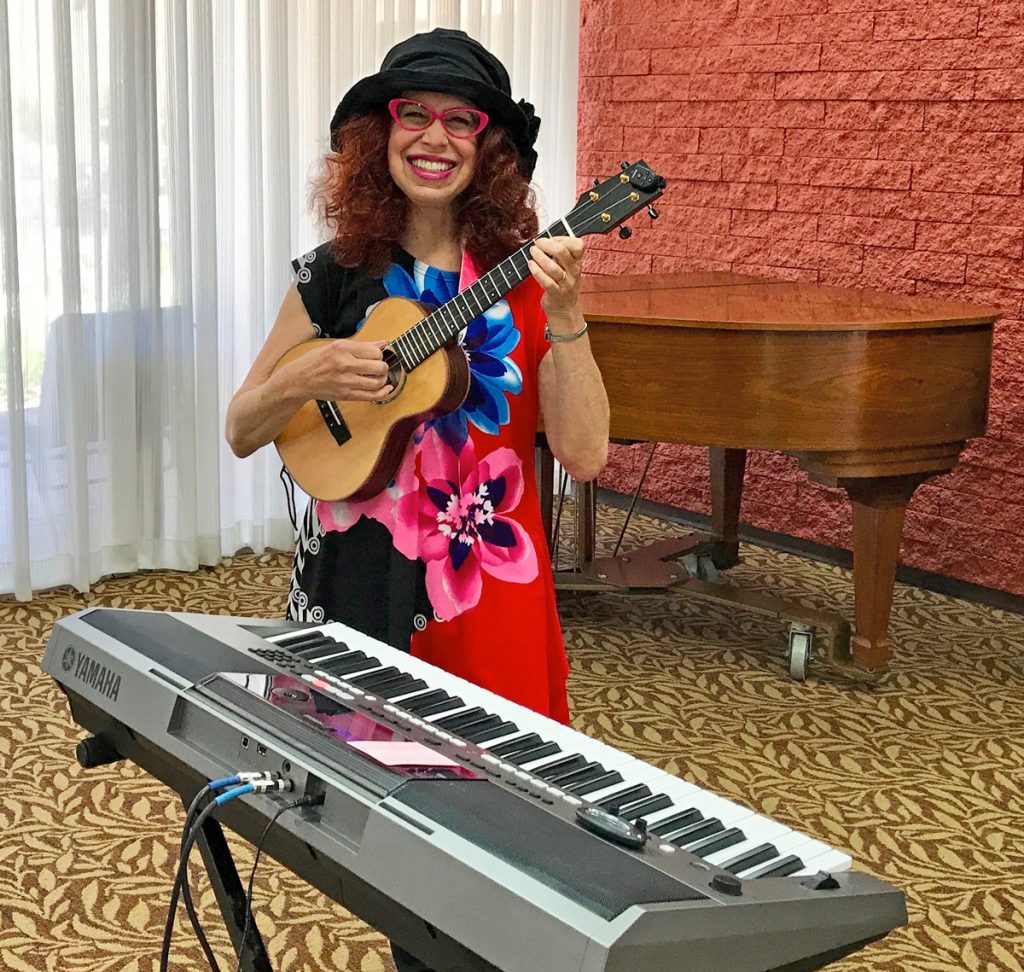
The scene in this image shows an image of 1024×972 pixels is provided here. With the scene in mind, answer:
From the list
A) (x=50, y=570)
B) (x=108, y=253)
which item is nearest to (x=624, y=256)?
(x=108, y=253)

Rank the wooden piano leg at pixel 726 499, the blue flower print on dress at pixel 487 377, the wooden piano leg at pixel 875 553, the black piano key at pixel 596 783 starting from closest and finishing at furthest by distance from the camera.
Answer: the black piano key at pixel 596 783 → the blue flower print on dress at pixel 487 377 → the wooden piano leg at pixel 875 553 → the wooden piano leg at pixel 726 499

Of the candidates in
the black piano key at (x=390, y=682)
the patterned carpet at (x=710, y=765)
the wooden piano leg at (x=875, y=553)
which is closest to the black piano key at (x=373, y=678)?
the black piano key at (x=390, y=682)

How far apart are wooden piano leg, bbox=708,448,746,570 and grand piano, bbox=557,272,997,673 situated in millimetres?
787

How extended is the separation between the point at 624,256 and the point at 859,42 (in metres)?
1.23

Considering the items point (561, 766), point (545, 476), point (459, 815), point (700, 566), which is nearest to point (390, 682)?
point (561, 766)

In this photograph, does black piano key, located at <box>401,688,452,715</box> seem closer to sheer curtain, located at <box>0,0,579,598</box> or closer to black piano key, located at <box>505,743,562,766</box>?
black piano key, located at <box>505,743,562,766</box>

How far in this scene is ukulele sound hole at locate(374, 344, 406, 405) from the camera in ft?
6.24

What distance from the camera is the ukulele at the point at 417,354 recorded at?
181cm

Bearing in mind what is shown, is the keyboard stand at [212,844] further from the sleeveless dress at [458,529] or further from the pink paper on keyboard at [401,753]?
the sleeveless dress at [458,529]

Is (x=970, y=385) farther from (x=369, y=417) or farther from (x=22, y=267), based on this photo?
(x=22, y=267)

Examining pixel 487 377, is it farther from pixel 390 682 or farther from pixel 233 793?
pixel 233 793

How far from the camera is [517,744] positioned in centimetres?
124

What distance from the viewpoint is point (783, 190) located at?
4758mm

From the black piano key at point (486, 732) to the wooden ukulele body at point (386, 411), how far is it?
2.16 ft
